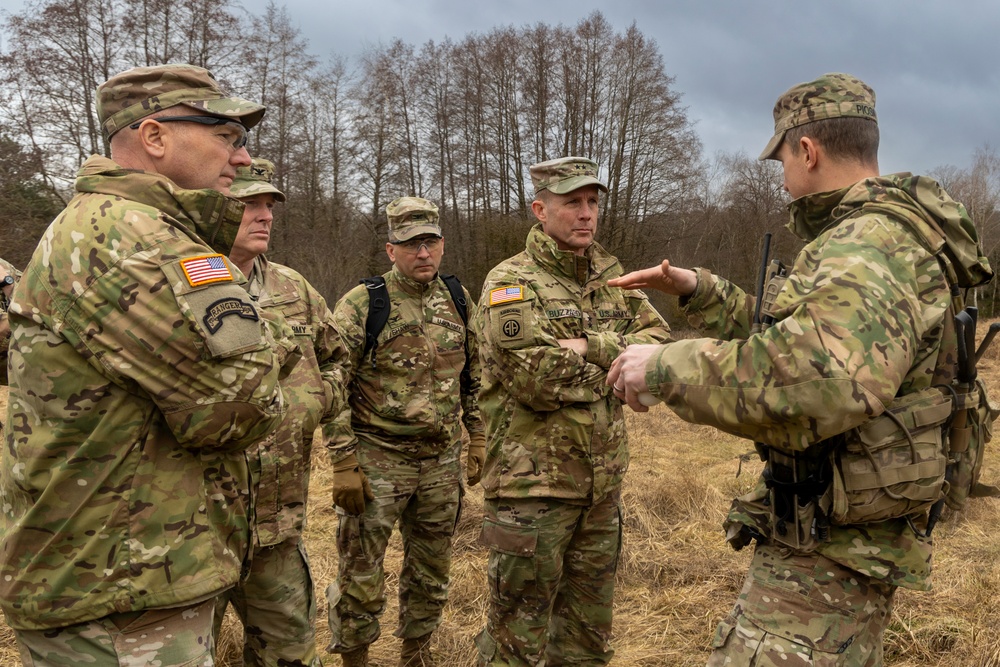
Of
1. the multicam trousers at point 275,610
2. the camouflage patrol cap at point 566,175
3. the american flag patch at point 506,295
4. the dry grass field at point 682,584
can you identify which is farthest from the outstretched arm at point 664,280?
the dry grass field at point 682,584

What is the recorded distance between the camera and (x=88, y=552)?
1.82 meters

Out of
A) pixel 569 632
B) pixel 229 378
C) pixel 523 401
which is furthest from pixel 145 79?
pixel 569 632

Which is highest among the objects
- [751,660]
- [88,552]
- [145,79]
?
[145,79]

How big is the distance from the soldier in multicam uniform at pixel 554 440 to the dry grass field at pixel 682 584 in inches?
29.2

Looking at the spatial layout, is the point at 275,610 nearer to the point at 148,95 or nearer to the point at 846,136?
the point at 148,95

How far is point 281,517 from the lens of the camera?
303 centimetres

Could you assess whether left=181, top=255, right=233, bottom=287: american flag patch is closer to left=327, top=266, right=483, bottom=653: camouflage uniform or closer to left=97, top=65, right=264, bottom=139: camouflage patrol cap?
left=97, top=65, right=264, bottom=139: camouflage patrol cap

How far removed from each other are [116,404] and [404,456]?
8.05 feet

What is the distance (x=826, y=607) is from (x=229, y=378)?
1908mm

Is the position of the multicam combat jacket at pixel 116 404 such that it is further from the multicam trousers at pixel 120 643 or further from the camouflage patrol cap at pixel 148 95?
the camouflage patrol cap at pixel 148 95

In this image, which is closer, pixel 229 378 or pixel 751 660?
pixel 229 378

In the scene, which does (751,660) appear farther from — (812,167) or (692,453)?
(692,453)

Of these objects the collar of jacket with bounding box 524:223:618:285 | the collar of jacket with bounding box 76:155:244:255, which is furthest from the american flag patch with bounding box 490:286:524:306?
the collar of jacket with bounding box 76:155:244:255

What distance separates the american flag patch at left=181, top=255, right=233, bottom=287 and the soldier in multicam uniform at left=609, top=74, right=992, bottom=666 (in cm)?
124
